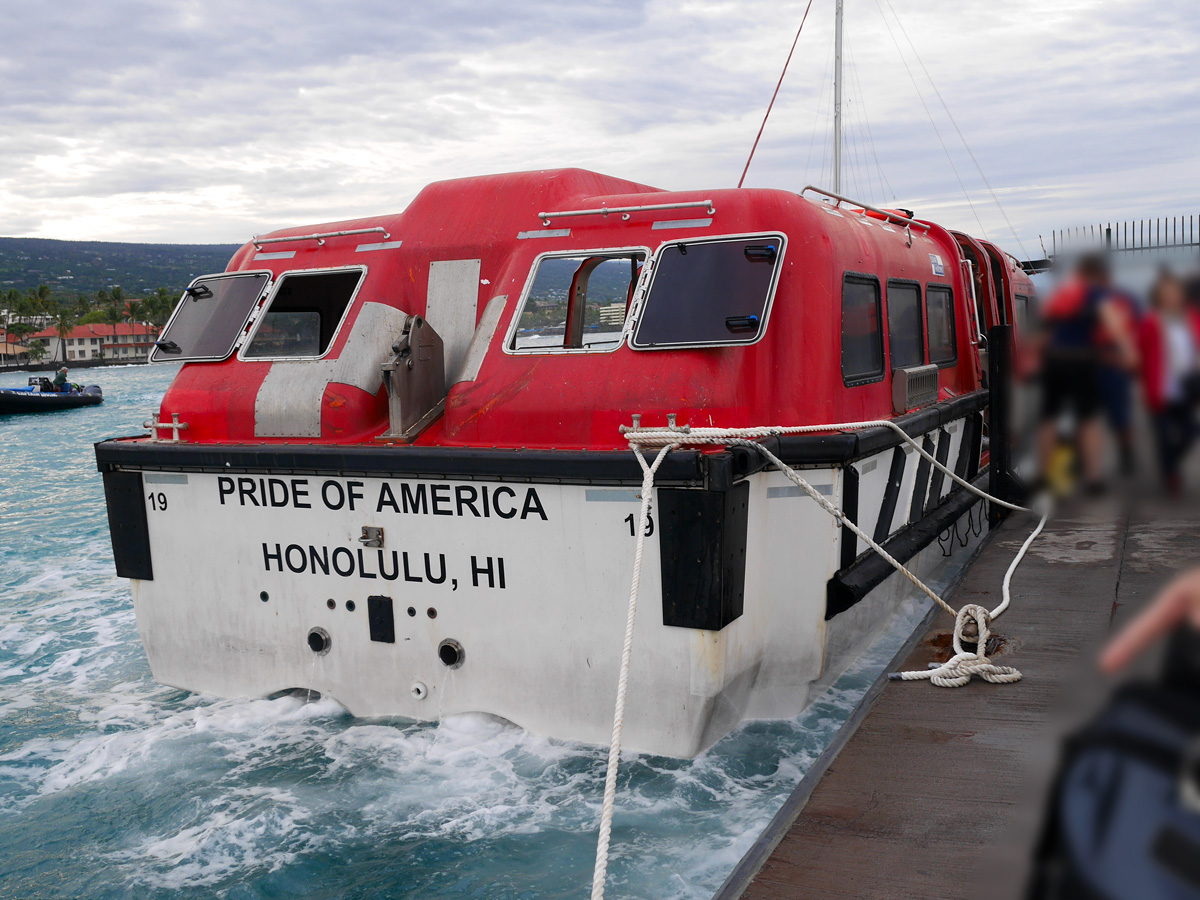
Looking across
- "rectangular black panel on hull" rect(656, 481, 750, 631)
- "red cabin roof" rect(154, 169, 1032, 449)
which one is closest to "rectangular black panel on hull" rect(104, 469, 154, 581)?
"red cabin roof" rect(154, 169, 1032, 449)

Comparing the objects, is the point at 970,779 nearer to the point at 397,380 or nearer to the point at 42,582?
the point at 397,380

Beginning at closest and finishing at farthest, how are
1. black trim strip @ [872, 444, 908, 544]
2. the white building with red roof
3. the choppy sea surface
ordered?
1. the choppy sea surface
2. black trim strip @ [872, 444, 908, 544]
3. the white building with red roof

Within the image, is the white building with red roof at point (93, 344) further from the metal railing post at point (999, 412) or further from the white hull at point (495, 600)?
the white hull at point (495, 600)

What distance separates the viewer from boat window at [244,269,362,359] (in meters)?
5.39

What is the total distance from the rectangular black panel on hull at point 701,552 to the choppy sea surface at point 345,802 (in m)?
0.82

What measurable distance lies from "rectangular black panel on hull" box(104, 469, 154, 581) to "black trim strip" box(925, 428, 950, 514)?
4600 millimetres

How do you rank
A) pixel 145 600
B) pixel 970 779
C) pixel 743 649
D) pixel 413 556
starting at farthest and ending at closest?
1. pixel 145 600
2. pixel 413 556
3. pixel 743 649
4. pixel 970 779

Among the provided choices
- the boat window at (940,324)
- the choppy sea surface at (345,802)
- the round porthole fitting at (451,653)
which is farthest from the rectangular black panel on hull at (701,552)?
the boat window at (940,324)

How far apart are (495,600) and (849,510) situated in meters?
1.67

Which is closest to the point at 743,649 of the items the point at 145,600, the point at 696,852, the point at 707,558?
the point at 707,558

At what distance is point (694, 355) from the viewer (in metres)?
4.25

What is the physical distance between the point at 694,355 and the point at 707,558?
2.94ft

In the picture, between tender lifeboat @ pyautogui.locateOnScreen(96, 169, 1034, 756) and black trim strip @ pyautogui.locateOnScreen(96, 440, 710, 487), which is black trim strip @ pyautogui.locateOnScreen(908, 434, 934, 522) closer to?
tender lifeboat @ pyautogui.locateOnScreen(96, 169, 1034, 756)

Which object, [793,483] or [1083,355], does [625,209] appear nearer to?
[793,483]
